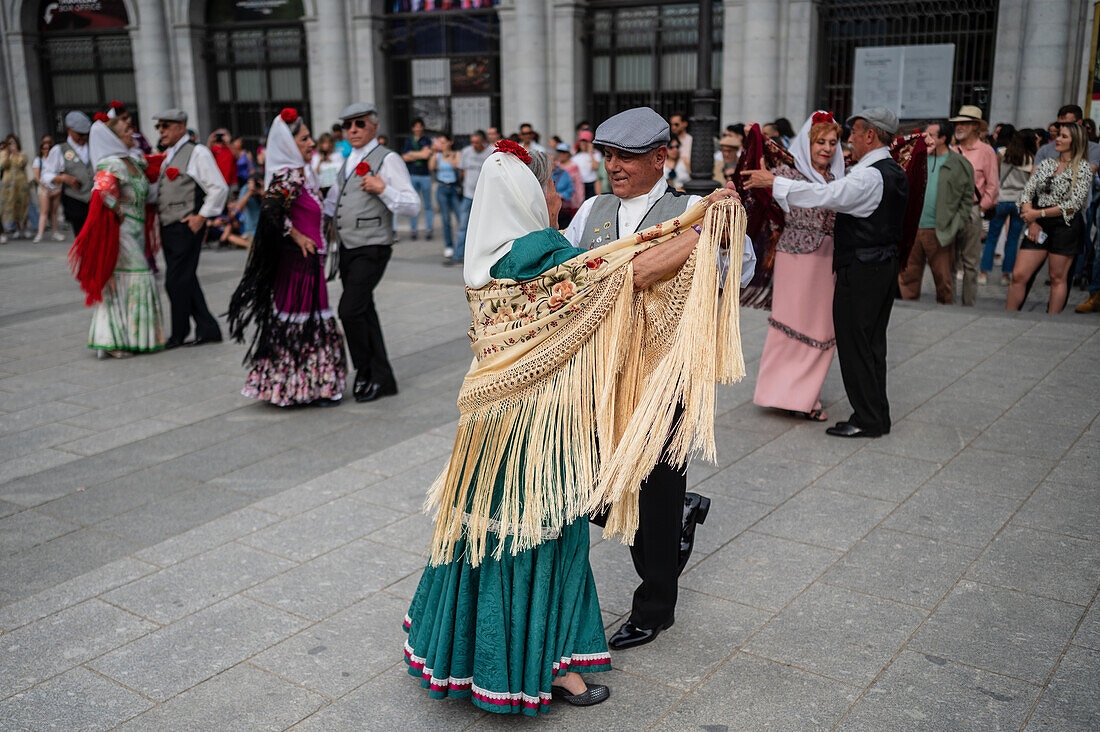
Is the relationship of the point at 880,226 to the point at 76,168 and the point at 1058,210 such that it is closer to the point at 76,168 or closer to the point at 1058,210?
the point at 1058,210

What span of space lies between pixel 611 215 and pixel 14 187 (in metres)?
15.9

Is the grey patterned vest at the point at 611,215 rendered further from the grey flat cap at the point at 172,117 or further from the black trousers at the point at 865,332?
the grey flat cap at the point at 172,117

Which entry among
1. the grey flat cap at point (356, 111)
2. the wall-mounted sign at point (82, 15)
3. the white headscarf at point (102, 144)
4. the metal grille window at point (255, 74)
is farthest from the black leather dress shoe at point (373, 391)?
the wall-mounted sign at point (82, 15)

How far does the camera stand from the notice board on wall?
45.1 ft

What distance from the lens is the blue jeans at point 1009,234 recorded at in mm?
10266

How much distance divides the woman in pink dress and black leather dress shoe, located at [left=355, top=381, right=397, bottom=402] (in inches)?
96.8

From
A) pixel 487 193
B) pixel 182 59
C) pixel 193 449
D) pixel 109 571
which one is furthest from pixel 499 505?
pixel 182 59

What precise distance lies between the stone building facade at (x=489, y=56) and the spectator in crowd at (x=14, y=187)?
14.0 ft

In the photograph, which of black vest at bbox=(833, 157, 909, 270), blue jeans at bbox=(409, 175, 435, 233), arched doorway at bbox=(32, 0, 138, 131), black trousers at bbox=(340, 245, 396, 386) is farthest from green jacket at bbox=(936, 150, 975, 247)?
arched doorway at bbox=(32, 0, 138, 131)

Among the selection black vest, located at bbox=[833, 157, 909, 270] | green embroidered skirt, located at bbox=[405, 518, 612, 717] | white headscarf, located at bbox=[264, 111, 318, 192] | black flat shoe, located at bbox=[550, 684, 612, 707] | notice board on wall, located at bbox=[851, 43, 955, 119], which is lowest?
black flat shoe, located at bbox=[550, 684, 612, 707]

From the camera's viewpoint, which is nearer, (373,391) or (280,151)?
(280,151)

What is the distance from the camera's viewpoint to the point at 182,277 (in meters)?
8.05

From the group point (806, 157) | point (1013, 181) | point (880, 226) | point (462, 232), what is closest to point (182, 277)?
point (462, 232)

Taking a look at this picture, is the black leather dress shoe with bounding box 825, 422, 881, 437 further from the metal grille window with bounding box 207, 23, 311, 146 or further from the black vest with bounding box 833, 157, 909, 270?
the metal grille window with bounding box 207, 23, 311, 146
